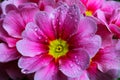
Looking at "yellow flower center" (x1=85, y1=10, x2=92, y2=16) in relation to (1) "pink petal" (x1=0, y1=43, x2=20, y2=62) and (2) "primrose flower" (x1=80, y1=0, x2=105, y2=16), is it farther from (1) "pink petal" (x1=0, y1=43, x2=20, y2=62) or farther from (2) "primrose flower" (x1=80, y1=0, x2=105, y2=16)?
(1) "pink petal" (x1=0, y1=43, x2=20, y2=62)

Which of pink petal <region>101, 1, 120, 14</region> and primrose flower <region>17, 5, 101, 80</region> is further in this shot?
pink petal <region>101, 1, 120, 14</region>

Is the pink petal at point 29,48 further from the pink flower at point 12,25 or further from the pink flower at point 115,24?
the pink flower at point 115,24

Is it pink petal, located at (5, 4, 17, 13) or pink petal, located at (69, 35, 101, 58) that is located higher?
pink petal, located at (5, 4, 17, 13)

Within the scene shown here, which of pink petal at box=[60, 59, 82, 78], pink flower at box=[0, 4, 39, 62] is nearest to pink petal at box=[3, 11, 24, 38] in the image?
pink flower at box=[0, 4, 39, 62]

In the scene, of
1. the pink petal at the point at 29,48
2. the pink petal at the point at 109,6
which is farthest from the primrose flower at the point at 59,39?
the pink petal at the point at 109,6

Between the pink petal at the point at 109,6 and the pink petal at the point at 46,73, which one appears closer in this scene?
the pink petal at the point at 46,73

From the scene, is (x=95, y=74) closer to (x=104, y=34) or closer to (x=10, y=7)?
(x=104, y=34)

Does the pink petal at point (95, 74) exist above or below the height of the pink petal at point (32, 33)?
below
